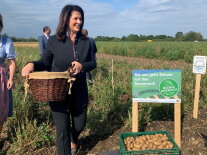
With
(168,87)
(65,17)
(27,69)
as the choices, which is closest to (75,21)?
(65,17)

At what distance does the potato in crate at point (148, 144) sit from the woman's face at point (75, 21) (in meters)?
1.34

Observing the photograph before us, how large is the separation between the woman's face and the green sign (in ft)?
3.16

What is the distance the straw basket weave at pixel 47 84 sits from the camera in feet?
7.81

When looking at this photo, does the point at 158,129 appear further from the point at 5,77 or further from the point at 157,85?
the point at 5,77

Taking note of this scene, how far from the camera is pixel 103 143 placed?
3740 mm

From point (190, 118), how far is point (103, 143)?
1.59 metres

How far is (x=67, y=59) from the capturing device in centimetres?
291

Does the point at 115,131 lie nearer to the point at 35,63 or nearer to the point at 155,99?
the point at 155,99

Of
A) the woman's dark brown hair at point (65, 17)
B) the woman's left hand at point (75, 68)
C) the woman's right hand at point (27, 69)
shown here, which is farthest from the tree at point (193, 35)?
the woman's right hand at point (27, 69)

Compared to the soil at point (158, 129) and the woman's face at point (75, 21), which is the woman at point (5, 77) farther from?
the woman's face at point (75, 21)

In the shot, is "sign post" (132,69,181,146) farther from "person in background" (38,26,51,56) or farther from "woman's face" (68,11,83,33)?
"person in background" (38,26,51,56)

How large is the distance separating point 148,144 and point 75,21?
1.54 meters

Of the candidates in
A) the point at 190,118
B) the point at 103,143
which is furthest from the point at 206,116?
the point at 103,143

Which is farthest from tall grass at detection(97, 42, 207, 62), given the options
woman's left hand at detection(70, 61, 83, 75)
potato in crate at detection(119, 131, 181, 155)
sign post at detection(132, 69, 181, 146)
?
woman's left hand at detection(70, 61, 83, 75)
